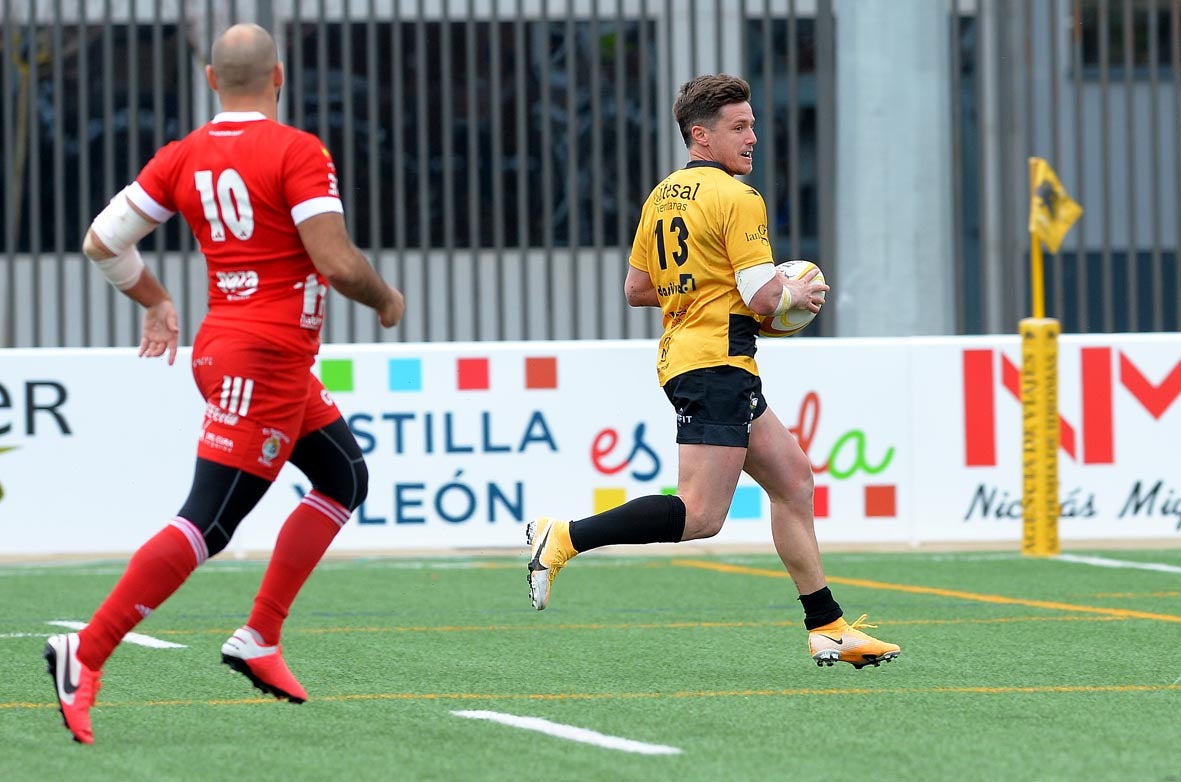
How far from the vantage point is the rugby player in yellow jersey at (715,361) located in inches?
234

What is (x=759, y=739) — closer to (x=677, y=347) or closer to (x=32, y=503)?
→ (x=677, y=347)

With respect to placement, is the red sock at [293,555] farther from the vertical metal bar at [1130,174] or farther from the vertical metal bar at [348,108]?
the vertical metal bar at [1130,174]

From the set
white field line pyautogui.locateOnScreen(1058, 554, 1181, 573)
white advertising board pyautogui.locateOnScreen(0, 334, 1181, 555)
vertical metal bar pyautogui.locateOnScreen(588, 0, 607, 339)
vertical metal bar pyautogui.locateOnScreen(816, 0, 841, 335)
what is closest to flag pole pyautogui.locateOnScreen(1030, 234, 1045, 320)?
white advertising board pyautogui.locateOnScreen(0, 334, 1181, 555)

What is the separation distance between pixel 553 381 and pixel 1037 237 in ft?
8.45

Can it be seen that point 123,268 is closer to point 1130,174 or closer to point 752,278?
point 752,278

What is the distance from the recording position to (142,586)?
4.82 meters

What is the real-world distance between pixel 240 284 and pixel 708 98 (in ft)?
5.64

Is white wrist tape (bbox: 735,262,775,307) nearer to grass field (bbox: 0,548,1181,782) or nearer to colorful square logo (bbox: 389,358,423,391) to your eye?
grass field (bbox: 0,548,1181,782)

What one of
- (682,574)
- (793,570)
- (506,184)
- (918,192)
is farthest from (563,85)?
(793,570)

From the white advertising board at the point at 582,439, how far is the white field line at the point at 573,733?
5.44m

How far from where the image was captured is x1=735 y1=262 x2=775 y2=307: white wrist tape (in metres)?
5.85

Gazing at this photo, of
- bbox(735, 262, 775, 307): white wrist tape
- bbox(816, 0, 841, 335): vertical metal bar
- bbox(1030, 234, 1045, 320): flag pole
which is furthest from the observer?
bbox(816, 0, 841, 335): vertical metal bar

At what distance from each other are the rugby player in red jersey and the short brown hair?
1424 millimetres

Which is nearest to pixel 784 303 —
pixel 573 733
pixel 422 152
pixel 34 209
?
pixel 573 733
